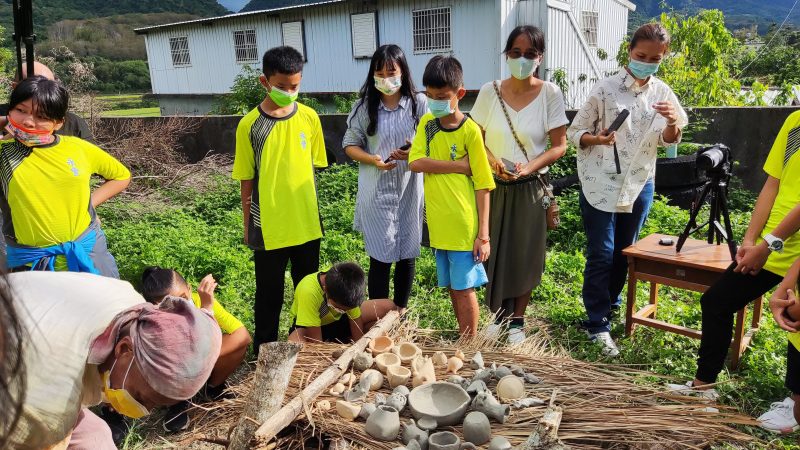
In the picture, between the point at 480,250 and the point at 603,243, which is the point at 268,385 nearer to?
the point at 480,250

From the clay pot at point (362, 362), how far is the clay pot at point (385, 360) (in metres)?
0.05

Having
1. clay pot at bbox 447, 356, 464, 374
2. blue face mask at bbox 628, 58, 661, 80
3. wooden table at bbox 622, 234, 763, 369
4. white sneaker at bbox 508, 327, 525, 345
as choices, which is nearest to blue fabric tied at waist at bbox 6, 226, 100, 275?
clay pot at bbox 447, 356, 464, 374

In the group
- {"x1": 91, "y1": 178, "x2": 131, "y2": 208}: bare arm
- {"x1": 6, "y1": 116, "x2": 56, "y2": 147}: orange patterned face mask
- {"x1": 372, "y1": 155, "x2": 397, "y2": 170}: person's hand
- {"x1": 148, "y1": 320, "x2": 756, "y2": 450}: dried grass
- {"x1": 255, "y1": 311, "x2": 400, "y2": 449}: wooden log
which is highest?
{"x1": 6, "y1": 116, "x2": 56, "y2": 147}: orange patterned face mask

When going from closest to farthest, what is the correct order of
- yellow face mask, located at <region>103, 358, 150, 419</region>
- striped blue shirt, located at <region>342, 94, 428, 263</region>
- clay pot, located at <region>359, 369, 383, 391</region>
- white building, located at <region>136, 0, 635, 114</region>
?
1. yellow face mask, located at <region>103, 358, 150, 419</region>
2. clay pot, located at <region>359, 369, 383, 391</region>
3. striped blue shirt, located at <region>342, 94, 428, 263</region>
4. white building, located at <region>136, 0, 635, 114</region>

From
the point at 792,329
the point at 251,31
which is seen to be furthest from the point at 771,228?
the point at 251,31

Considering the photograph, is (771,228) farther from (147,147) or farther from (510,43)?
(147,147)

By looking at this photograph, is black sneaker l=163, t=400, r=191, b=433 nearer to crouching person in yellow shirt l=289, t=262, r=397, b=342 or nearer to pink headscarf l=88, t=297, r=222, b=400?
crouching person in yellow shirt l=289, t=262, r=397, b=342

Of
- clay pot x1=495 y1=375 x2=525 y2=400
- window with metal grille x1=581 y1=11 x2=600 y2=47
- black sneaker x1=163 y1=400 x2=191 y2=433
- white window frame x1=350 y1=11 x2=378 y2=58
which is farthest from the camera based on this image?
window with metal grille x1=581 y1=11 x2=600 y2=47

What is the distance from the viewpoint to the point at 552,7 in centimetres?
1366

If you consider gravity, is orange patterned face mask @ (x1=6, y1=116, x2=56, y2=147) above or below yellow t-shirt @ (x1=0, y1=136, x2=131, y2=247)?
above

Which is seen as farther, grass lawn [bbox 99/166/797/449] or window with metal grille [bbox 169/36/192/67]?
window with metal grille [bbox 169/36/192/67]

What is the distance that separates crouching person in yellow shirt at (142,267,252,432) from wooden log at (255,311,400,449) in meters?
0.62

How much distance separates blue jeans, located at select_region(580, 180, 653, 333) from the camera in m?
3.64

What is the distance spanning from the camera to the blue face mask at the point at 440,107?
3211 mm
